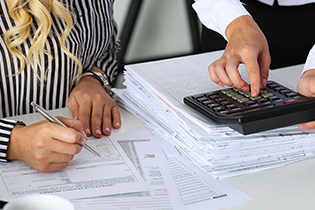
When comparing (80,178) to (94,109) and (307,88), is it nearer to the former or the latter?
(94,109)

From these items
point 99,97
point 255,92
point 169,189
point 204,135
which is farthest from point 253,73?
point 99,97

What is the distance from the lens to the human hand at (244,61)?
77 cm

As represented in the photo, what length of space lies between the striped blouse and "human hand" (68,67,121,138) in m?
0.08

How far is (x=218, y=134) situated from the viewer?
0.68m

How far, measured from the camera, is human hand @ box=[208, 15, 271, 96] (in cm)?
77

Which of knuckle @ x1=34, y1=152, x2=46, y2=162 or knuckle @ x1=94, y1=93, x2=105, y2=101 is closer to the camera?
knuckle @ x1=34, y1=152, x2=46, y2=162

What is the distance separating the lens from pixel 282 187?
652 millimetres

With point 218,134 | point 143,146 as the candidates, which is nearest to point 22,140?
point 143,146

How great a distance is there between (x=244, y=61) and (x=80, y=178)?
411 mm

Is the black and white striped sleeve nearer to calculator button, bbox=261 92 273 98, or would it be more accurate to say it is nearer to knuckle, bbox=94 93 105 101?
knuckle, bbox=94 93 105 101

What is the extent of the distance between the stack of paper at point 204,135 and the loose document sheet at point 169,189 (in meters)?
0.03

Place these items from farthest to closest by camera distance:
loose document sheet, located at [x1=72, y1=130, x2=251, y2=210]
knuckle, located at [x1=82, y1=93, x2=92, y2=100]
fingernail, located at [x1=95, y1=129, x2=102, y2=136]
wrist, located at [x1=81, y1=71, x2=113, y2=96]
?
wrist, located at [x1=81, y1=71, x2=113, y2=96], knuckle, located at [x1=82, y1=93, x2=92, y2=100], fingernail, located at [x1=95, y1=129, x2=102, y2=136], loose document sheet, located at [x1=72, y1=130, x2=251, y2=210]

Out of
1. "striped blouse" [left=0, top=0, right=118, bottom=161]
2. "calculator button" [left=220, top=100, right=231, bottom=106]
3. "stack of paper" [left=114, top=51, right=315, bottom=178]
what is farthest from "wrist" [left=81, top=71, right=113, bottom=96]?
"calculator button" [left=220, top=100, right=231, bottom=106]

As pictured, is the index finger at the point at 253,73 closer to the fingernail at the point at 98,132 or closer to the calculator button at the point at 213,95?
the calculator button at the point at 213,95
